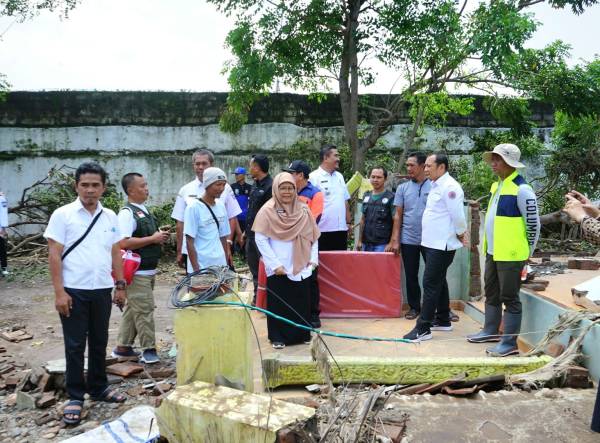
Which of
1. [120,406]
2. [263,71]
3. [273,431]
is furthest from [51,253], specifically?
[263,71]

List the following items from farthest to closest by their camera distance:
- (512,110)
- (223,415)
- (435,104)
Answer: (512,110)
(435,104)
(223,415)

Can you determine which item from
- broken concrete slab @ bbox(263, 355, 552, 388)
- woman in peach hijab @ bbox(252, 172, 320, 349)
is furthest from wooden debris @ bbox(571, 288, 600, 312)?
woman in peach hijab @ bbox(252, 172, 320, 349)

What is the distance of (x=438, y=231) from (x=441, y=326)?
1114 millimetres

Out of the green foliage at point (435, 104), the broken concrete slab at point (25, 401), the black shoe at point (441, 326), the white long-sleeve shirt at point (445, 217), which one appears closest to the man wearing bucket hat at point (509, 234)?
the white long-sleeve shirt at point (445, 217)

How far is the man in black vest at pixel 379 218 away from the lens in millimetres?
6035

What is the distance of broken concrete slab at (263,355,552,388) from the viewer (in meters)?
4.07

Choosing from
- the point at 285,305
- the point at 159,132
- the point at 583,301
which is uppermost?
the point at 159,132

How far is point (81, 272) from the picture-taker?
3.78 meters

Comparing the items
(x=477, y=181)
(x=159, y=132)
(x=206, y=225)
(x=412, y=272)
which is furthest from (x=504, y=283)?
(x=159, y=132)

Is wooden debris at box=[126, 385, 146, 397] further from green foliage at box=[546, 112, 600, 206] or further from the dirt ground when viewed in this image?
green foliage at box=[546, 112, 600, 206]

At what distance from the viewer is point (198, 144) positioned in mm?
12586

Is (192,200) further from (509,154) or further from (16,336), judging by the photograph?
(16,336)

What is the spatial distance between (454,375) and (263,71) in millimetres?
6835

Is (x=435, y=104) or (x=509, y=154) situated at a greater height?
(x=435, y=104)
